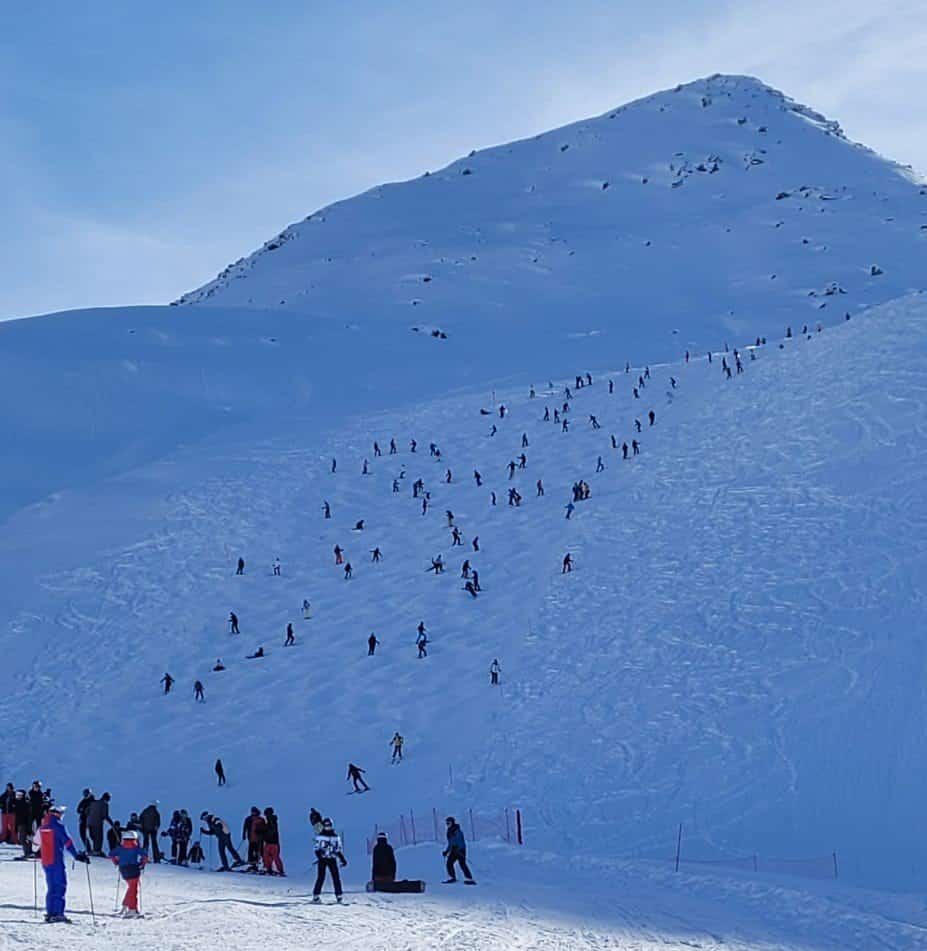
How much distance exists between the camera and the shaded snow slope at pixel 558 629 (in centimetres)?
2712

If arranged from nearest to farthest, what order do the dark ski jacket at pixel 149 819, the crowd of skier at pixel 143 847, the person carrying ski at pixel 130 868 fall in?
the crowd of skier at pixel 143 847
the person carrying ski at pixel 130 868
the dark ski jacket at pixel 149 819

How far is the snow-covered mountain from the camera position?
25.1 m

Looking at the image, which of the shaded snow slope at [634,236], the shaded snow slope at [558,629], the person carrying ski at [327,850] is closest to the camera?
the person carrying ski at [327,850]

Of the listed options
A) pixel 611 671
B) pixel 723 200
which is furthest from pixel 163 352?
pixel 723 200

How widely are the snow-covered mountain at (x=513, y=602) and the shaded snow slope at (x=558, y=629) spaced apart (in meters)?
0.11

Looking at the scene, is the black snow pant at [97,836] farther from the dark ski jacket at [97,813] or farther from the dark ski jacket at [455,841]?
the dark ski jacket at [455,841]

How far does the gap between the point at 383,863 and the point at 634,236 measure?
93519mm

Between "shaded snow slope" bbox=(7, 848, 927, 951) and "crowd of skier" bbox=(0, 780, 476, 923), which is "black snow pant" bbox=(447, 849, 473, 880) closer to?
"crowd of skier" bbox=(0, 780, 476, 923)

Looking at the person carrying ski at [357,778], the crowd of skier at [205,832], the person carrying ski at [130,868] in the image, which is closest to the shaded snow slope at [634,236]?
the crowd of skier at [205,832]

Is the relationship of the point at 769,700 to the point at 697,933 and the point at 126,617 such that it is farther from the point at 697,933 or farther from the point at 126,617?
the point at 126,617

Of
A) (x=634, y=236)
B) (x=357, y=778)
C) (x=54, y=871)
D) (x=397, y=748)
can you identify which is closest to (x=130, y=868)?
(x=54, y=871)

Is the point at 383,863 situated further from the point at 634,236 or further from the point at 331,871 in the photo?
the point at 634,236

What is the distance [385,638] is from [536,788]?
9671 millimetres

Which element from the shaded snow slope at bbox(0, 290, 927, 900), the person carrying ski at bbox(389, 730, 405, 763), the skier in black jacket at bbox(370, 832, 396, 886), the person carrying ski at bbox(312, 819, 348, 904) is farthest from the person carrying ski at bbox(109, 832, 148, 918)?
the person carrying ski at bbox(389, 730, 405, 763)
